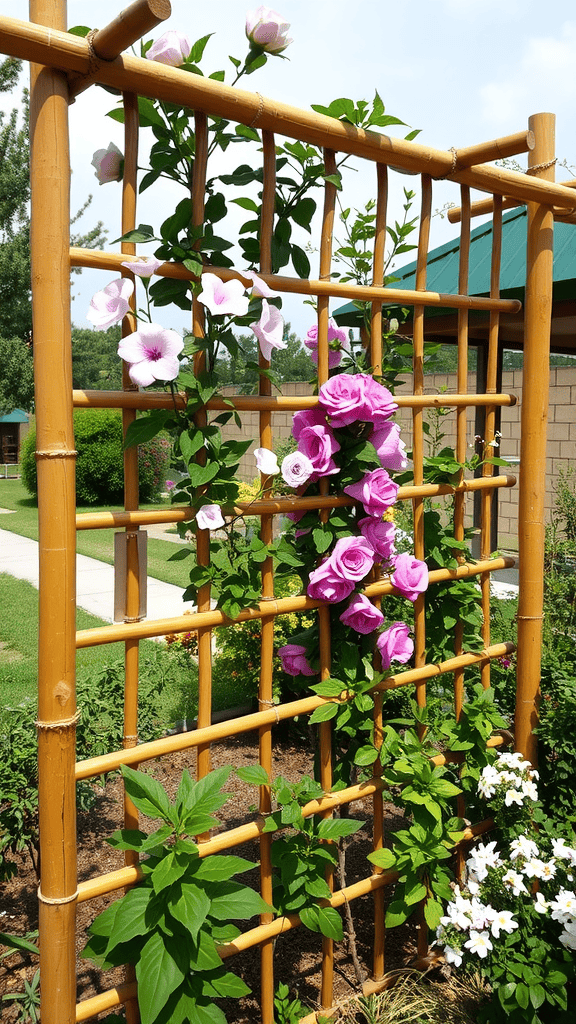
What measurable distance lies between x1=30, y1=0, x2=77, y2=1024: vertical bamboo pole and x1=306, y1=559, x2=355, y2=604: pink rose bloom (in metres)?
0.52

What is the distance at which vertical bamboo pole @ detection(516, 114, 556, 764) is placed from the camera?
76.2 inches

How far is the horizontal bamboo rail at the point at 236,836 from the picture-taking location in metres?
1.27

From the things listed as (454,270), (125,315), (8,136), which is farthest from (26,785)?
(8,136)

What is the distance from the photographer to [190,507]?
1.37 metres

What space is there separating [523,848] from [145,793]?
35.0 inches

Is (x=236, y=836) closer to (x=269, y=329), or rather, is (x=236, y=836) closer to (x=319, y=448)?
(x=319, y=448)

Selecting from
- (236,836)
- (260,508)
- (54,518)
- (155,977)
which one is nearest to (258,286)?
(260,508)

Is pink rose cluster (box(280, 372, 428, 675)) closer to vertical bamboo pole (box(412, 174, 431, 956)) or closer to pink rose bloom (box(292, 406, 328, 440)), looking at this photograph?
pink rose bloom (box(292, 406, 328, 440))

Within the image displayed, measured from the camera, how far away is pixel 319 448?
1531 mm

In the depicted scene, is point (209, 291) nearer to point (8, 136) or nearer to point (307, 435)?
point (307, 435)

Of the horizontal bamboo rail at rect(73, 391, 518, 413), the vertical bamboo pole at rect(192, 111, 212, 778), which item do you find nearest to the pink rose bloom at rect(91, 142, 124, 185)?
the vertical bamboo pole at rect(192, 111, 212, 778)

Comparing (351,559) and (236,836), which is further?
(351,559)

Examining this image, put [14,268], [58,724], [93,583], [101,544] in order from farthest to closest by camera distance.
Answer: [14,268], [101,544], [93,583], [58,724]

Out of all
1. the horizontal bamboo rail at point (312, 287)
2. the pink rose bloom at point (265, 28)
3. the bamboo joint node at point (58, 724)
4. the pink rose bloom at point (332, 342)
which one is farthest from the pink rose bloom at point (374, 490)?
the pink rose bloom at point (265, 28)
